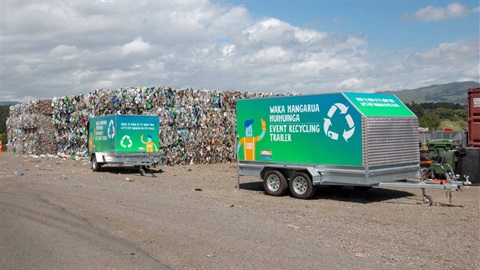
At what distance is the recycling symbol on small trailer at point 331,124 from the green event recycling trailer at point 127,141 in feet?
35.4

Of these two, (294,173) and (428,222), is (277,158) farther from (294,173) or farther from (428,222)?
(428,222)

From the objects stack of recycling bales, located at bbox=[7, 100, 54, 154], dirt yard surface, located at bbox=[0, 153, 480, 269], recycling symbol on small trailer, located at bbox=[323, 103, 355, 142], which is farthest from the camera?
stack of recycling bales, located at bbox=[7, 100, 54, 154]

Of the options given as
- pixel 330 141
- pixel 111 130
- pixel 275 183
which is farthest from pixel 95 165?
pixel 330 141

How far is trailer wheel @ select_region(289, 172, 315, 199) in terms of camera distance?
1377cm

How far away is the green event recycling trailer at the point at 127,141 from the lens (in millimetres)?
21734

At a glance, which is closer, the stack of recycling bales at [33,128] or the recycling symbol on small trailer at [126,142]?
the recycling symbol on small trailer at [126,142]

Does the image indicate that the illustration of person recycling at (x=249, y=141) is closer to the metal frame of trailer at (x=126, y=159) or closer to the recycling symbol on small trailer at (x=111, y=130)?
the metal frame of trailer at (x=126, y=159)

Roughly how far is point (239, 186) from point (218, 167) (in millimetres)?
9243

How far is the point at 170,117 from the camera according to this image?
27016 millimetres

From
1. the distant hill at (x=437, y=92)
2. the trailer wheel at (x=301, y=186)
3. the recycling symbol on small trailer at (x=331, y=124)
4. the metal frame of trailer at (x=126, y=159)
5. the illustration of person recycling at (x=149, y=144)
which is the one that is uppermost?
the distant hill at (x=437, y=92)

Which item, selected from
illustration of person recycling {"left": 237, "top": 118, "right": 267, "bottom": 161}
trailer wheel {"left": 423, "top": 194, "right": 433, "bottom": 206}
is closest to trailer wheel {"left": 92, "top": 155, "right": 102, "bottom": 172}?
illustration of person recycling {"left": 237, "top": 118, "right": 267, "bottom": 161}

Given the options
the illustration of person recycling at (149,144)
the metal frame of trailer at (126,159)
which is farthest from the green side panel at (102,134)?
the illustration of person recycling at (149,144)

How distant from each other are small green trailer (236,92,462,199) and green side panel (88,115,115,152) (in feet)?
28.6

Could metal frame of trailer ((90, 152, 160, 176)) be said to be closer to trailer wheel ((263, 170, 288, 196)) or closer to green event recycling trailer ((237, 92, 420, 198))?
green event recycling trailer ((237, 92, 420, 198))
